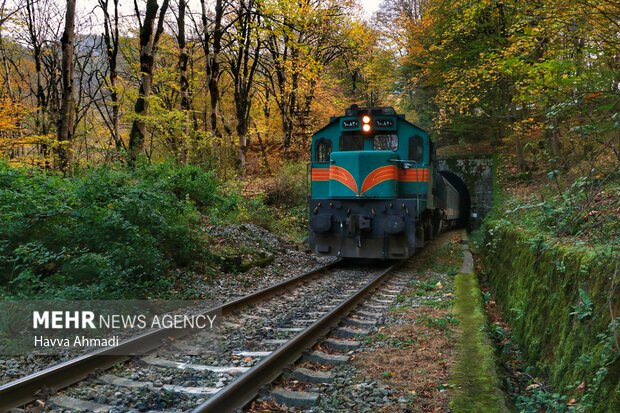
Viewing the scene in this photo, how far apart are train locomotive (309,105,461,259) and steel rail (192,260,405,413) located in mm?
4621

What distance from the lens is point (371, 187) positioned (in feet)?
34.7

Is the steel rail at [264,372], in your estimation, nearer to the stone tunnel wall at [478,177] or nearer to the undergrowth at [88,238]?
the undergrowth at [88,238]

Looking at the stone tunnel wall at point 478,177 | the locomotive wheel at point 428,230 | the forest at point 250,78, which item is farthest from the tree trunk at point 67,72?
the stone tunnel wall at point 478,177

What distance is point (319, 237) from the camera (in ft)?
36.7

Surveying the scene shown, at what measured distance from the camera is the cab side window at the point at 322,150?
11.7 m

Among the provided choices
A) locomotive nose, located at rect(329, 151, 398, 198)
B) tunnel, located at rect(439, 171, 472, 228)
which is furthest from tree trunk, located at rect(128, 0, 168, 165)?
tunnel, located at rect(439, 171, 472, 228)

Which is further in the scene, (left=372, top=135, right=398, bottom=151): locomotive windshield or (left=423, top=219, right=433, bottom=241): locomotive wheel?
(left=423, top=219, right=433, bottom=241): locomotive wheel

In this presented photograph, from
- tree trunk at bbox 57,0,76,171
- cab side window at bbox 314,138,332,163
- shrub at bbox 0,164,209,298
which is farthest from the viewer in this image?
cab side window at bbox 314,138,332,163

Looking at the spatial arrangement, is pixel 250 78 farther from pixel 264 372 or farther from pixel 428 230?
pixel 264 372

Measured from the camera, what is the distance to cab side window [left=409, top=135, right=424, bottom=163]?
36.1ft

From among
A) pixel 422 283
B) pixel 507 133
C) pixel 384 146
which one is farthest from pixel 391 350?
pixel 507 133

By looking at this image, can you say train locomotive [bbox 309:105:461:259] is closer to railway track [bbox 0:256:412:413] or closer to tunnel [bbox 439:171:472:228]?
railway track [bbox 0:256:412:413]

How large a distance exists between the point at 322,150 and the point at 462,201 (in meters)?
13.7

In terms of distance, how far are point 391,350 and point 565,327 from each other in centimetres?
169
